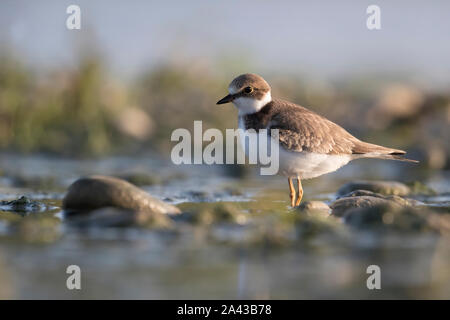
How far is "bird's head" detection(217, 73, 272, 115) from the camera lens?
288 inches

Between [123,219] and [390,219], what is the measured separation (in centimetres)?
254

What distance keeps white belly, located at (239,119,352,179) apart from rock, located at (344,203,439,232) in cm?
105

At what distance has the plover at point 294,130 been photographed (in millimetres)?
7066

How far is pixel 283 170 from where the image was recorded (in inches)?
284

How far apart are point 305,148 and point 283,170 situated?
353 millimetres

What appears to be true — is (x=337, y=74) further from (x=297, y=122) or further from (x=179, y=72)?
(x=297, y=122)

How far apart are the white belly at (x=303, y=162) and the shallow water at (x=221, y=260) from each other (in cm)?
53

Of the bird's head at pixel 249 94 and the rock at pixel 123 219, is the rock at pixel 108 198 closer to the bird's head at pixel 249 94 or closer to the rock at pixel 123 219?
the rock at pixel 123 219

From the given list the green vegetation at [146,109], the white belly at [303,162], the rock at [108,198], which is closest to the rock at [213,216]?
the rock at [108,198]

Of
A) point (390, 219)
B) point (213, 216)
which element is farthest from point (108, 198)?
point (390, 219)

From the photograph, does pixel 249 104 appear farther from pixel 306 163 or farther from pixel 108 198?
pixel 108 198

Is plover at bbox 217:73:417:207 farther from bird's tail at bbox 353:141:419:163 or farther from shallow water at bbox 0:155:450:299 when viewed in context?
shallow water at bbox 0:155:450:299

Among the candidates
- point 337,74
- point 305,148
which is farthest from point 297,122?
point 337,74

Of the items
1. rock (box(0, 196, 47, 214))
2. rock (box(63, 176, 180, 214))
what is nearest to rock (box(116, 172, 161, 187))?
rock (box(0, 196, 47, 214))
